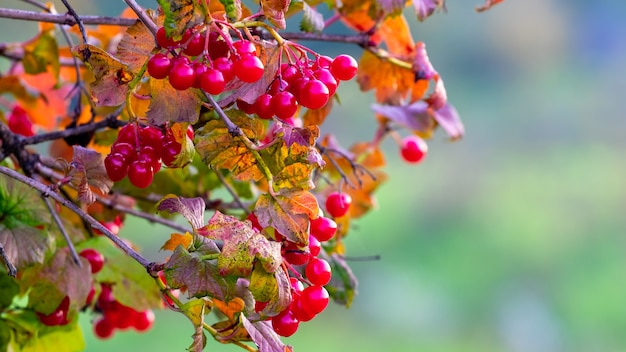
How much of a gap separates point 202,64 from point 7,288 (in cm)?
28

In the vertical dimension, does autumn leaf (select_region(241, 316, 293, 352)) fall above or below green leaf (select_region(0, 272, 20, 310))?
above

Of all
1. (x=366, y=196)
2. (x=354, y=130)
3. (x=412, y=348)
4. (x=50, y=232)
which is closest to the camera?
(x=50, y=232)

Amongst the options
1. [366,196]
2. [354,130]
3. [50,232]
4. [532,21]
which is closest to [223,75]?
[50,232]

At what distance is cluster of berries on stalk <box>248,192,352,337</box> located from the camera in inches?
17.1

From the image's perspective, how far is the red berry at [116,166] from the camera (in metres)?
0.47

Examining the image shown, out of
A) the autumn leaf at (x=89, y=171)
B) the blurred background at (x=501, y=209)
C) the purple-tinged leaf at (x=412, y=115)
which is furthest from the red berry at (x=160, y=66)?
the blurred background at (x=501, y=209)

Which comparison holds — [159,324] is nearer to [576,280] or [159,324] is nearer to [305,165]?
[576,280]

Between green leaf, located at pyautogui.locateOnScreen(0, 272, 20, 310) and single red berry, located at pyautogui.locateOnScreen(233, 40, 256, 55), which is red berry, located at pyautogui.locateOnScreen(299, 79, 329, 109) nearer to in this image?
single red berry, located at pyautogui.locateOnScreen(233, 40, 256, 55)

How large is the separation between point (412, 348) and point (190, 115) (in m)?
2.00

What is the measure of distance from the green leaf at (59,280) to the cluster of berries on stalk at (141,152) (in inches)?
5.7

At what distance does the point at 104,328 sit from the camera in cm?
76

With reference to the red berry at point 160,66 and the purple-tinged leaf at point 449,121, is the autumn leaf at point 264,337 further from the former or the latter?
the purple-tinged leaf at point 449,121

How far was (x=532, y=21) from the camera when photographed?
3.22m

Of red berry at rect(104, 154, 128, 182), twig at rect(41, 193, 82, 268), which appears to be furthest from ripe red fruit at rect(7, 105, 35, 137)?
red berry at rect(104, 154, 128, 182)
